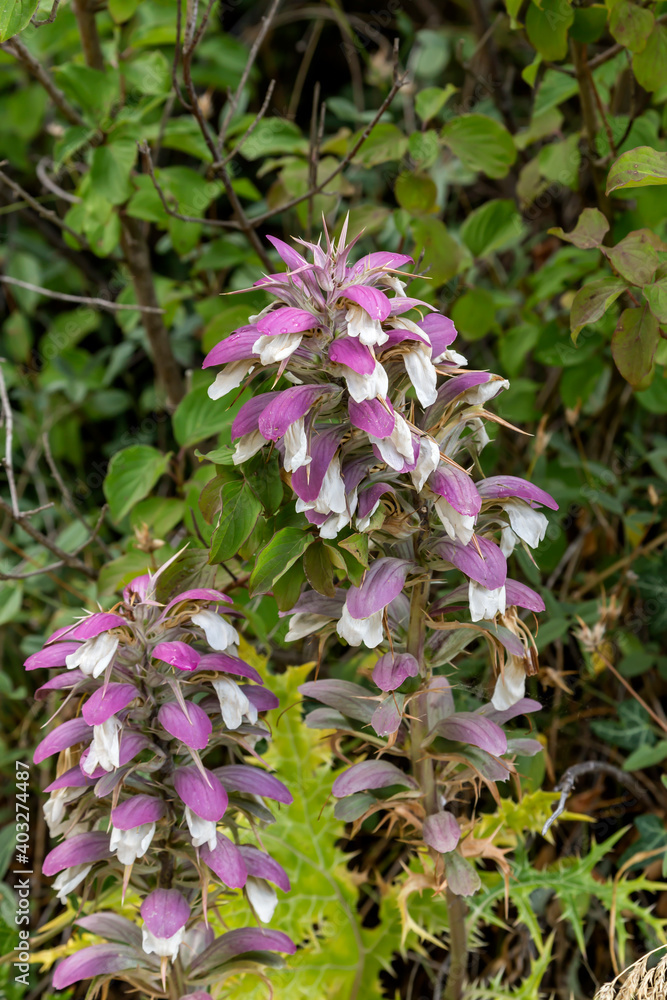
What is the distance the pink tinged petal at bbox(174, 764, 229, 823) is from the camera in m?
0.67

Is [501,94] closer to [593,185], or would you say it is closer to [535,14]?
[593,185]

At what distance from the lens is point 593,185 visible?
4.47ft

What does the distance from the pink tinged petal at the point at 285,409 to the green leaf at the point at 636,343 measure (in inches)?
16.7

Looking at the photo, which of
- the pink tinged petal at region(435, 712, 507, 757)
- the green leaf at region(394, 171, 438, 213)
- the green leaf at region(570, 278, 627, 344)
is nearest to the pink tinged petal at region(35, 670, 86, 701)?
the pink tinged petal at region(435, 712, 507, 757)

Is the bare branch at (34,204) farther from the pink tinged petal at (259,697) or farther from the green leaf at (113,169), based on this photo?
the pink tinged petal at (259,697)

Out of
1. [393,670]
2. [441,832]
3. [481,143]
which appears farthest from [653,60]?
[441,832]

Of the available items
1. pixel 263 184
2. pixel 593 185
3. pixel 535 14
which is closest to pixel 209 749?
pixel 535 14

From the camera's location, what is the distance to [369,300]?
22.8 inches

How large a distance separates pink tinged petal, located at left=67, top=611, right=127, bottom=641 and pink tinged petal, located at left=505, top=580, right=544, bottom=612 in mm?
320

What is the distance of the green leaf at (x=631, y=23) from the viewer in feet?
3.01

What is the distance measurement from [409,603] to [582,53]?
80 centimetres

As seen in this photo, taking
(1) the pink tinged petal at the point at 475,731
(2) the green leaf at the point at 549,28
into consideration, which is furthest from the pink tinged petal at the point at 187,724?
(2) the green leaf at the point at 549,28

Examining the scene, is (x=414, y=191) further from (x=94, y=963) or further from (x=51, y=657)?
(x=94, y=963)

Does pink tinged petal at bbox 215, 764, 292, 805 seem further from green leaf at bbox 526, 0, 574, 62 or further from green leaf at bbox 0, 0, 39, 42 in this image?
green leaf at bbox 526, 0, 574, 62
